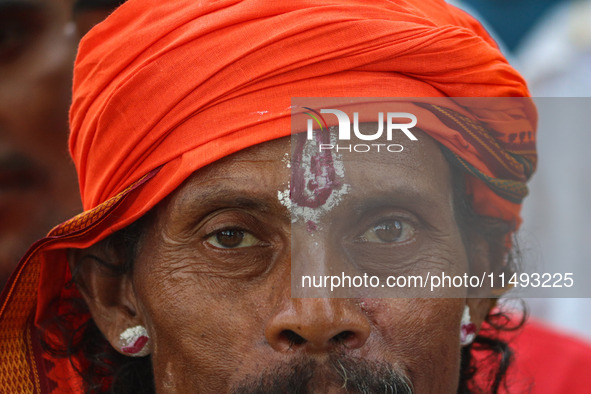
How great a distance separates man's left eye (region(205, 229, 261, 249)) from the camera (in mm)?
2357

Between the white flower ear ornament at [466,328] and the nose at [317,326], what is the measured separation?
0.58 metres

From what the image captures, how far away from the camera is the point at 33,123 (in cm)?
395

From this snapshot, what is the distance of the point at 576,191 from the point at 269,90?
497 cm

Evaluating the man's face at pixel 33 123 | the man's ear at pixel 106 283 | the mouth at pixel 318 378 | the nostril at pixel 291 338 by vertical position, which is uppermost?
the man's face at pixel 33 123

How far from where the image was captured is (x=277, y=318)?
212cm

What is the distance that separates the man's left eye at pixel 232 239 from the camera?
2.36 metres

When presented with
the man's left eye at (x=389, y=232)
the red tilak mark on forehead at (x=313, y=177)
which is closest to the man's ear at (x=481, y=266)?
the man's left eye at (x=389, y=232)

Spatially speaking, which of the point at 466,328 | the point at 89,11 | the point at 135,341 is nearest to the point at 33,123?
the point at 89,11

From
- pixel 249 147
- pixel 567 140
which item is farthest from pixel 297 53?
pixel 567 140

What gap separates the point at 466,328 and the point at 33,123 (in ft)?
8.52

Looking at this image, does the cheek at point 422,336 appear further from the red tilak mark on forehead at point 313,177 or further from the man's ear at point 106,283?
the man's ear at point 106,283

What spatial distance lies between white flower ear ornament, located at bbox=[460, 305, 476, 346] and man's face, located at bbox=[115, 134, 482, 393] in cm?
11

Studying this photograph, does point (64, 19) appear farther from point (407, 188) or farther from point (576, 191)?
point (576, 191)

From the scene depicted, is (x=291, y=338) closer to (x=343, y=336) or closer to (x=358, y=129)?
(x=343, y=336)
